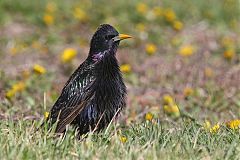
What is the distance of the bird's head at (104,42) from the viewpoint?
250 inches

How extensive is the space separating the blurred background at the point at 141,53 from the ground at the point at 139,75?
16 mm

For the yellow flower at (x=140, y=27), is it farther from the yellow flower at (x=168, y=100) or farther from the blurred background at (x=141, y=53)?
the yellow flower at (x=168, y=100)

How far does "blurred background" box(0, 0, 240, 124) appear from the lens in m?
7.88

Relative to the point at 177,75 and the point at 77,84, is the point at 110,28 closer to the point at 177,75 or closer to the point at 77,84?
the point at 77,84

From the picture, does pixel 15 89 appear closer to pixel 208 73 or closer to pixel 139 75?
pixel 139 75

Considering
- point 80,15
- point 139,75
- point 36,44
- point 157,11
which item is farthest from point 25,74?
point 157,11

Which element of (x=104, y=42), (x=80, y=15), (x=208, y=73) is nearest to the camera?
(x=104, y=42)

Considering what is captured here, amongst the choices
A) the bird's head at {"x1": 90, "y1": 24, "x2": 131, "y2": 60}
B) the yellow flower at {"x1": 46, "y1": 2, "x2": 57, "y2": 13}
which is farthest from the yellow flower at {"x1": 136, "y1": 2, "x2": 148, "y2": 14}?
the bird's head at {"x1": 90, "y1": 24, "x2": 131, "y2": 60}

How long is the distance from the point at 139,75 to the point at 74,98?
11.9 ft

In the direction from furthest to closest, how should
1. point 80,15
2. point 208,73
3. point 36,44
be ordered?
point 80,15 < point 36,44 < point 208,73

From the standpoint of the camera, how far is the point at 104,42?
6391mm

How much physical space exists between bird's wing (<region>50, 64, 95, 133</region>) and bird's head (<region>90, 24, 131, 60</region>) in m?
0.24

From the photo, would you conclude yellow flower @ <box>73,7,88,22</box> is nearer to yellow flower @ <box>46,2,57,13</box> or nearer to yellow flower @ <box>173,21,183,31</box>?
yellow flower @ <box>46,2,57,13</box>

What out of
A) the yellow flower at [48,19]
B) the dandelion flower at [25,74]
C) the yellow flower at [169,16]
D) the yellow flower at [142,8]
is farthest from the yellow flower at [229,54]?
the yellow flower at [48,19]
